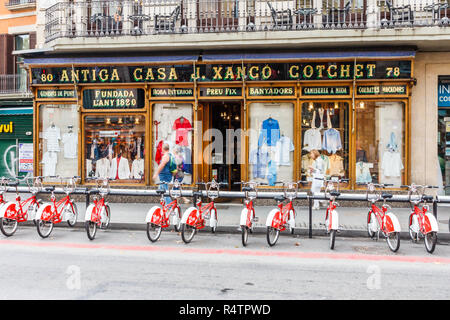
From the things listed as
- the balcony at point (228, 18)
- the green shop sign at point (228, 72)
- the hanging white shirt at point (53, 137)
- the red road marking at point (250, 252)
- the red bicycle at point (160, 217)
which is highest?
the balcony at point (228, 18)

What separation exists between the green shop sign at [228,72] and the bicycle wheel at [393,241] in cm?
660

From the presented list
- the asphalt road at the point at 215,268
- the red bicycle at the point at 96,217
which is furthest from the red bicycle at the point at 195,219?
the red bicycle at the point at 96,217

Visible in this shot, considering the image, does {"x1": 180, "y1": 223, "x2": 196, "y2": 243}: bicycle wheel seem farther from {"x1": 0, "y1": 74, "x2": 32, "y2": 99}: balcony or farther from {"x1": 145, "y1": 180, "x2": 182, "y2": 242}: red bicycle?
{"x1": 0, "y1": 74, "x2": 32, "y2": 99}: balcony

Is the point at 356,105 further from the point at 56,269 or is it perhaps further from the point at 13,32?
the point at 13,32

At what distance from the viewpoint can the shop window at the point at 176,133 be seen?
14.2 metres

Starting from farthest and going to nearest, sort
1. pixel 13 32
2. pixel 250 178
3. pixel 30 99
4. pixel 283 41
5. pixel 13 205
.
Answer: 1. pixel 13 32
2. pixel 30 99
3. pixel 250 178
4. pixel 283 41
5. pixel 13 205

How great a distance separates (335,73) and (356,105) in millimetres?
1173

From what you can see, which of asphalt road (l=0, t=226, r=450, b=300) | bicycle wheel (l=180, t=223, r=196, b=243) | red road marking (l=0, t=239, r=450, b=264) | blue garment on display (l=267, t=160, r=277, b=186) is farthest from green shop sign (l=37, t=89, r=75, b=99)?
bicycle wheel (l=180, t=223, r=196, b=243)

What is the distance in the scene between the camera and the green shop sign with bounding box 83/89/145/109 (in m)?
14.3

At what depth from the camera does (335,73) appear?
13.4m

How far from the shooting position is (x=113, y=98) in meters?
14.4

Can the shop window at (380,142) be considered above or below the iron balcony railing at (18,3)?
below

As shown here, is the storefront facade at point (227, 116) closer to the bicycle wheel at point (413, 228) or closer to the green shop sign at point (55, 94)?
the green shop sign at point (55, 94)

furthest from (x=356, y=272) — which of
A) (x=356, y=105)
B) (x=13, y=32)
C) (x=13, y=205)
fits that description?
(x=13, y=32)
